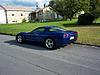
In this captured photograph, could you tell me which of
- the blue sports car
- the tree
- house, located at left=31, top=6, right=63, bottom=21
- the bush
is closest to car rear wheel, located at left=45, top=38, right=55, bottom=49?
the blue sports car

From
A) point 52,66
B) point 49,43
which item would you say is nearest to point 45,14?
point 49,43

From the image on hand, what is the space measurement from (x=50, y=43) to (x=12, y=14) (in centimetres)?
5226

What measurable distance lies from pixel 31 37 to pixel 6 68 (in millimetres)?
4479

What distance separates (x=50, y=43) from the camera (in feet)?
28.9

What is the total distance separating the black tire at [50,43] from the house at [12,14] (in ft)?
168

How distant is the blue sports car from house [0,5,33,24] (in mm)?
49970

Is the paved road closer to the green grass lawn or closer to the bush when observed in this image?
the green grass lawn

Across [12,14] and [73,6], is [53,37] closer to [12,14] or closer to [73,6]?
[73,6]

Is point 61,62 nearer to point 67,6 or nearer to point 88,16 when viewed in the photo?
point 88,16

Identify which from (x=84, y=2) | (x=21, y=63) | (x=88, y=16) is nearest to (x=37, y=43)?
(x=21, y=63)

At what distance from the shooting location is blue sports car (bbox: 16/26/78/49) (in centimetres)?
832

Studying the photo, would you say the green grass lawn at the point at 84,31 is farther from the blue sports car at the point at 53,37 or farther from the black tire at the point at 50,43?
the black tire at the point at 50,43

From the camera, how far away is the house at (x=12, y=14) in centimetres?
5709

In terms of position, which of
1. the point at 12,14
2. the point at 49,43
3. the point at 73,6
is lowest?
the point at 49,43
